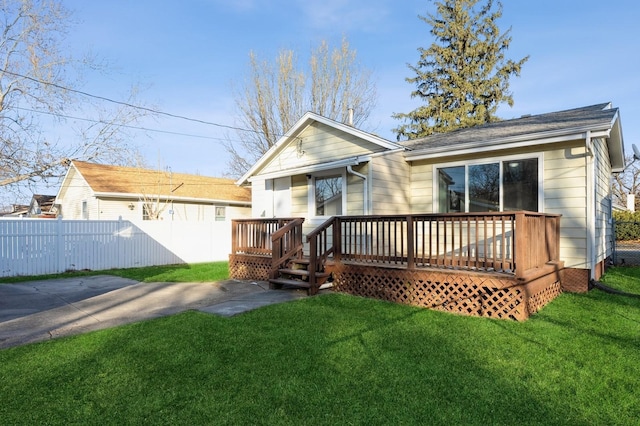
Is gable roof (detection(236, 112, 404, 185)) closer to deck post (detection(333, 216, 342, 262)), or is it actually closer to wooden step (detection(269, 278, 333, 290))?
deck post (detection(333, 216, 342, 262))

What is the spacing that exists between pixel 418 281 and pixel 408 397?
3.36 meters

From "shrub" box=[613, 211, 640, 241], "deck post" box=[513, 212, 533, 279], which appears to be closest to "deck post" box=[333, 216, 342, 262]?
"deck post" box=[513, 212, 533, 279]

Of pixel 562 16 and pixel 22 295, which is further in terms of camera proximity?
pixel 562 16

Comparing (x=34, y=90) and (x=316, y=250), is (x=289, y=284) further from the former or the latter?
(x=34, y=90)

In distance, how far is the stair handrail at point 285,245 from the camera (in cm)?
803

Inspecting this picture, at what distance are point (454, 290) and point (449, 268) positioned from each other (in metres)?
0.39

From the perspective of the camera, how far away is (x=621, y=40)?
14141 mm

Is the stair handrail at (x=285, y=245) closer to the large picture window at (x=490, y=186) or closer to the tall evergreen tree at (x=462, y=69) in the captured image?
the large picture window at (x=490, y=186)

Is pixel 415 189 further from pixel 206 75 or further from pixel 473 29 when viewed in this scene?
pixel 473 29

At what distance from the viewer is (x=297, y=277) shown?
813cm

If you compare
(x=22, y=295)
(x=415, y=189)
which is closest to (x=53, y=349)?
(x=22, y=295)

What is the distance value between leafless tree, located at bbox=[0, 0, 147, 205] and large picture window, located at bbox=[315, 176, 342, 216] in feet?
32.8

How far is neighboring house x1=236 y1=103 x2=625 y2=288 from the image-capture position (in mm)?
6961

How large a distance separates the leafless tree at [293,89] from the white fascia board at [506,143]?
13.9 metres
